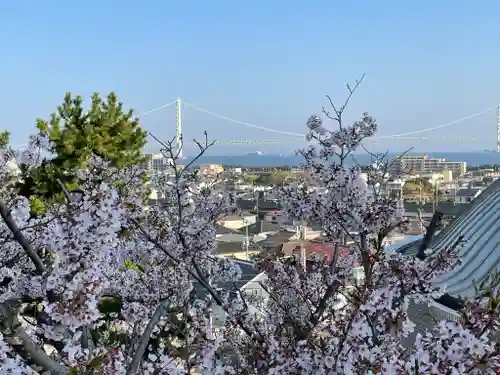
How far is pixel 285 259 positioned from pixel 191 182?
1.12 meters

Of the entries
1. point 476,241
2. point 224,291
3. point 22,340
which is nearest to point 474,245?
point 476,241

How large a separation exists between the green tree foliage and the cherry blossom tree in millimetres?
10319

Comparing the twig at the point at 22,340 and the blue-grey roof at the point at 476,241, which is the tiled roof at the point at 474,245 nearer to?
the blue-grey roof at the point at 476,241

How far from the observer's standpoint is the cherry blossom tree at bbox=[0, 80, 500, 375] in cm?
241

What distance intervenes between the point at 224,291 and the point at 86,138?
43.2 ft

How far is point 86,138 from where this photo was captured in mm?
17234

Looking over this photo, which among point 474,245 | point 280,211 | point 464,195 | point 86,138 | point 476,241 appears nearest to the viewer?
point 280,211

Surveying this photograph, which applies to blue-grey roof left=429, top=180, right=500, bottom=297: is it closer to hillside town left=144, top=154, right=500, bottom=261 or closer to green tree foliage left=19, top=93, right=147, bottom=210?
hillside town left=144, top=154, right=500, bottom=261

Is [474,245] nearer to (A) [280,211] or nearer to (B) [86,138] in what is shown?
(A) [280,211]

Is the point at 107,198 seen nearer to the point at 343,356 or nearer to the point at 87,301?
the point at 87,301

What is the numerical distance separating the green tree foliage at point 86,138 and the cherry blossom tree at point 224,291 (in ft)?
33.9

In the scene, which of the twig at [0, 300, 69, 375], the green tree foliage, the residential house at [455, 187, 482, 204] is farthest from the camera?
the residential house at [455, 187, 482, 204]

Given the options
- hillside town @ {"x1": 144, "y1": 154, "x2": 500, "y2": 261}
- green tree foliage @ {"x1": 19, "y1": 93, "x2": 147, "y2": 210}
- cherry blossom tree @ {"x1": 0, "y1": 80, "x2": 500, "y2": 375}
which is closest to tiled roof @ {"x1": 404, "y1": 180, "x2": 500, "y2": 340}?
hillside town @ {"x1": 144, "y1": 154, "x2": 500, "y2": 261}

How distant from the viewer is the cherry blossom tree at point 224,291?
2.41m
